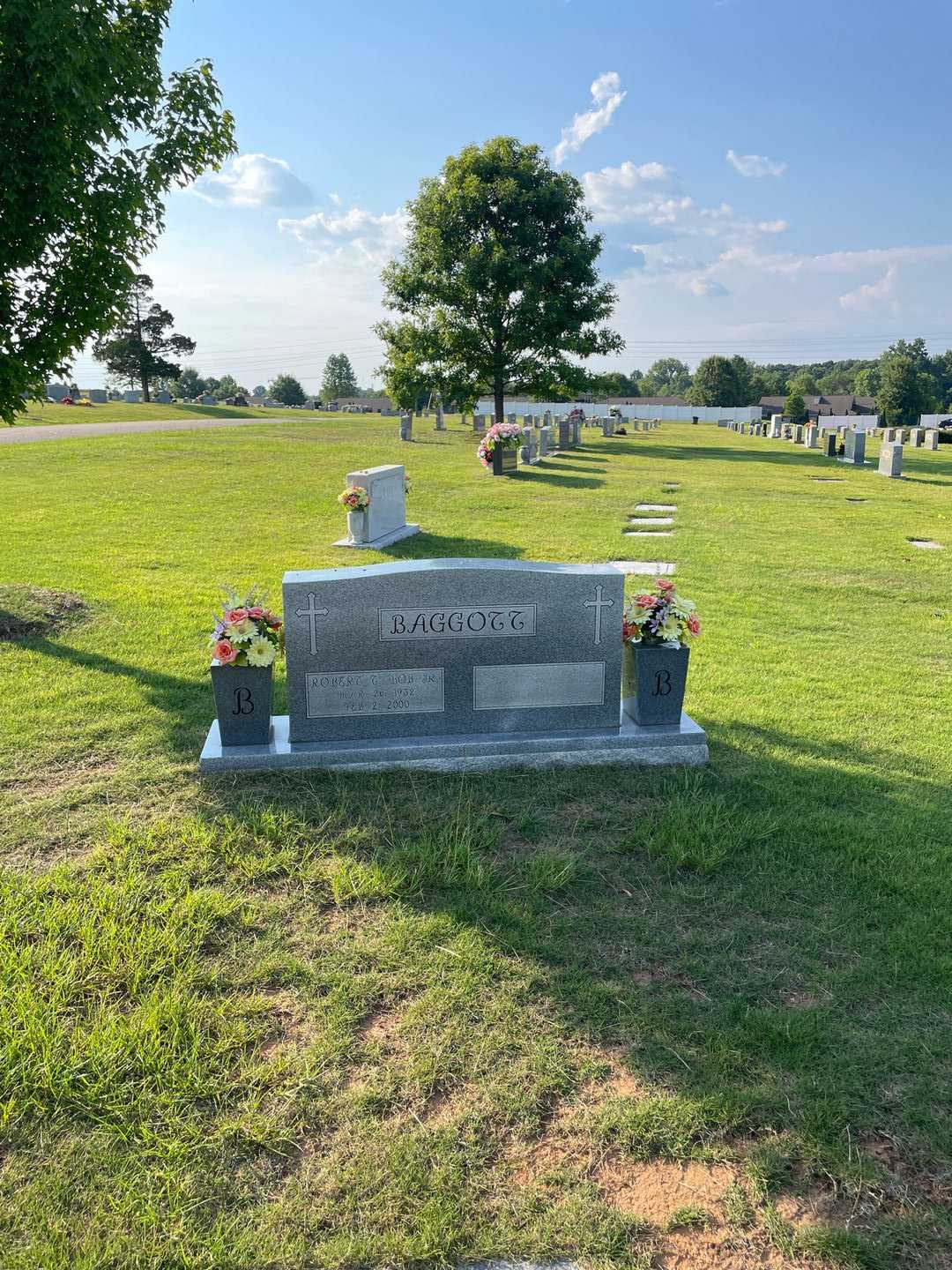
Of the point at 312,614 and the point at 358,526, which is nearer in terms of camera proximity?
the point at 312,614

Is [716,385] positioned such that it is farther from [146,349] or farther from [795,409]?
[146,349]

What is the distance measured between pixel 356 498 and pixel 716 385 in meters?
96.0

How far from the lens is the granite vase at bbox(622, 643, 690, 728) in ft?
17.0

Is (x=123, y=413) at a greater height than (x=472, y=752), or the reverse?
(x=123, y=413)

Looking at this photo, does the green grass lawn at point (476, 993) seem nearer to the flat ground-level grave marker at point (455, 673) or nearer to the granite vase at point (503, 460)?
the flat ground-level grave marker at point (455, 673)

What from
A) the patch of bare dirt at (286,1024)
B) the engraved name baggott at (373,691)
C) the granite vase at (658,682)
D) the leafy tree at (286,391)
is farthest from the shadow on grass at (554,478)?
the leafy tree at (286,391)

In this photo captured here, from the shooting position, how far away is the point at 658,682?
5.24m

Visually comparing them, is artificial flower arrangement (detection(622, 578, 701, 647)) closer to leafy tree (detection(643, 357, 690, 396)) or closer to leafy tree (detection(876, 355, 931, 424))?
leafy tree (detection(876, 355, 931, 424))

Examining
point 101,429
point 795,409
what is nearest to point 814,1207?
point 101,429

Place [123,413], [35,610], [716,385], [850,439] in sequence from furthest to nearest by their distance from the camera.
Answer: [716,385]
[123,413]
[850,439]
[35,610]

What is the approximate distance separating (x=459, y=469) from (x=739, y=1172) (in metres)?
22.0

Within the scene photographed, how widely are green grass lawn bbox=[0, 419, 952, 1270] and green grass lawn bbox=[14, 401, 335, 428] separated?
35.4 meters

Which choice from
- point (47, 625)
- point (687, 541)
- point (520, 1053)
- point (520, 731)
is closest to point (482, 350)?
point (687, 541)

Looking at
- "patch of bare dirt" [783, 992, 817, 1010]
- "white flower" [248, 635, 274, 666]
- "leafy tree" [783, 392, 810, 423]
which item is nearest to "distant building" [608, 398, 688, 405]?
"leafy tree" [783, 392, 810, 423]
